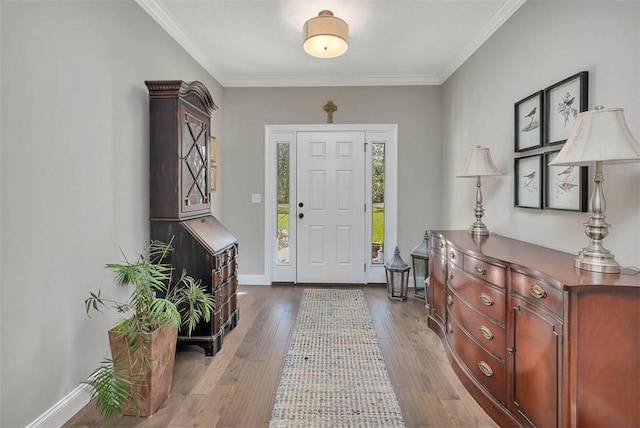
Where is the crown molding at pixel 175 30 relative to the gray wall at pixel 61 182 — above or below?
above

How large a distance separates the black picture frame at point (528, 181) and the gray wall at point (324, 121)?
173 cm

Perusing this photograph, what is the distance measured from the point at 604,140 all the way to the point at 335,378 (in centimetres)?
189

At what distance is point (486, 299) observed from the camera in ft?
6.01

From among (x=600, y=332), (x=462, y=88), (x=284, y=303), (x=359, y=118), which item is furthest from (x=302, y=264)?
(x=600, y=332)

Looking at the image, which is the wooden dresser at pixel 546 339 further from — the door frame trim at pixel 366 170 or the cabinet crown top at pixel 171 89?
the cabinet crown top at pixel 171 89

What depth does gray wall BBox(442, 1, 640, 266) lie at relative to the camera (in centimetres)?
155

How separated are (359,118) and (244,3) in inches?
78.4

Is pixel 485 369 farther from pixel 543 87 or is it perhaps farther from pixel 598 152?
pixel 543 87

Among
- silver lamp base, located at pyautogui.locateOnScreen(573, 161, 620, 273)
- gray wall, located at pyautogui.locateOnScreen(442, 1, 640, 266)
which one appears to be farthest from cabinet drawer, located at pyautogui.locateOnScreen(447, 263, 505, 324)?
gray wall, located at pyautogui.locateOnScreen(442, 1, 640, 266)

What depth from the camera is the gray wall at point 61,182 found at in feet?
4.70

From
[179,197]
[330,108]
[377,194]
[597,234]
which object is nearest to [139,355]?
[179,197]

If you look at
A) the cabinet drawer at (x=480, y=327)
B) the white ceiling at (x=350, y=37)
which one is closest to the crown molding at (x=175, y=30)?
the white ceiling at (x=350, y=37)

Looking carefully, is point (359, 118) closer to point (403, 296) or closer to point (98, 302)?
point (403, 296)

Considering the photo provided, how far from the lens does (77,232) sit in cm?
179
